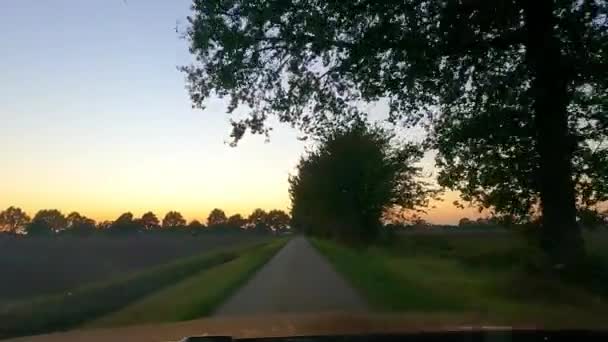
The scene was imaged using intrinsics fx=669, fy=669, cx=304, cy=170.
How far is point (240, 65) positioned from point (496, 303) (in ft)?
25.7

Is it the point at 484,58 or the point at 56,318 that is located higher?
the point at 484,58

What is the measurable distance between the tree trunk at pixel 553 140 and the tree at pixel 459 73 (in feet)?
0.08

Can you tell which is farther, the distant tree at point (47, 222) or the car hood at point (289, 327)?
the distant tree at point (47, 222)

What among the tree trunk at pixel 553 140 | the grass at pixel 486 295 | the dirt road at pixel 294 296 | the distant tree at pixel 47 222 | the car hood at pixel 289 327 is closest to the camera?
the car hood at pixel 289 327

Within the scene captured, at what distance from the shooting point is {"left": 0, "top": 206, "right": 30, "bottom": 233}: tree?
552ft

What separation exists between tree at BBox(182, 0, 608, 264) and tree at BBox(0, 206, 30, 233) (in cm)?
16807

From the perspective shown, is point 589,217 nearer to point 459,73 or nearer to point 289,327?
point 459,73

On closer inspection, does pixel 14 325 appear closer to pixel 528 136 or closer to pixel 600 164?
pixel 528 136

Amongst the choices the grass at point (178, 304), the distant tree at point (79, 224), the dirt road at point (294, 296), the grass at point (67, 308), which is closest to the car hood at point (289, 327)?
the dirt road at point (294, 296)

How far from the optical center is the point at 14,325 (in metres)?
13.0

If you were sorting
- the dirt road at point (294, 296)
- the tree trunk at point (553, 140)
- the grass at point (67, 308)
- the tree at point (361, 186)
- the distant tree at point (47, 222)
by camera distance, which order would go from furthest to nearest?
the distant tree at point (47, 222)
the tree at point (361, 186)
the dirt road at point (294, 296)
the tree trunk at point (553, 140)
the grass at point (67, 308)

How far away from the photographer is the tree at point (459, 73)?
43.9ft

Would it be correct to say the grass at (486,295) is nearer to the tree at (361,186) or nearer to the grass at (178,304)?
the grass at (178,304)

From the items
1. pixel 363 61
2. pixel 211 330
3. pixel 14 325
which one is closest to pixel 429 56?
pixel 363 61
